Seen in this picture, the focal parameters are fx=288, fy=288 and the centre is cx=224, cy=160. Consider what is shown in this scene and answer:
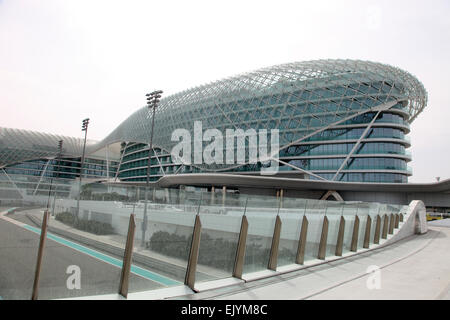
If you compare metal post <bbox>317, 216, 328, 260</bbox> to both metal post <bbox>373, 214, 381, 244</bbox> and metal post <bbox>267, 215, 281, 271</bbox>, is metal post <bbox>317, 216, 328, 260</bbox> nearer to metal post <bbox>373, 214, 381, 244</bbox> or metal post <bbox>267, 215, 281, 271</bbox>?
metal post <bbox>267, 215, 281, 271</bbox>

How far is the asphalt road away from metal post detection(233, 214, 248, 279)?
11.4 feet

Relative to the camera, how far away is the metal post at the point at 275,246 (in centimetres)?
914

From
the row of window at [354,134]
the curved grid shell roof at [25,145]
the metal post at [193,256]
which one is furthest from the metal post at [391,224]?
the curved grid shell roof at [25,145]

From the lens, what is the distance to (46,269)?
5.01 metres

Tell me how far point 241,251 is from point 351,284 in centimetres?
322

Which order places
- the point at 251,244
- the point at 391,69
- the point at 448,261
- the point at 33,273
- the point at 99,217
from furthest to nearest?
the point at 391,69, the point at 448,261, the point at 251,244, the point at 99,217, the point at 33,273

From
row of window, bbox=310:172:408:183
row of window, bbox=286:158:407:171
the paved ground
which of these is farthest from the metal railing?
row of window, bbox=286:158:407:171

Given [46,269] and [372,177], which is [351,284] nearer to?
[46,269]

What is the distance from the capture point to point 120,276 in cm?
581

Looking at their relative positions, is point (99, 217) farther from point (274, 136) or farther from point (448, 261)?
point (274, 136)

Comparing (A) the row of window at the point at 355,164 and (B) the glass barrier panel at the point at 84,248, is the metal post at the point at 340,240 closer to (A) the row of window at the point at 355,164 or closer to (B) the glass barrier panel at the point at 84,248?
(B) the glass barrier panel at the point at 84,248

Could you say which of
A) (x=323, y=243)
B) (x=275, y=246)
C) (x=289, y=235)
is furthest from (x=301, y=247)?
(x=323, y=243)
